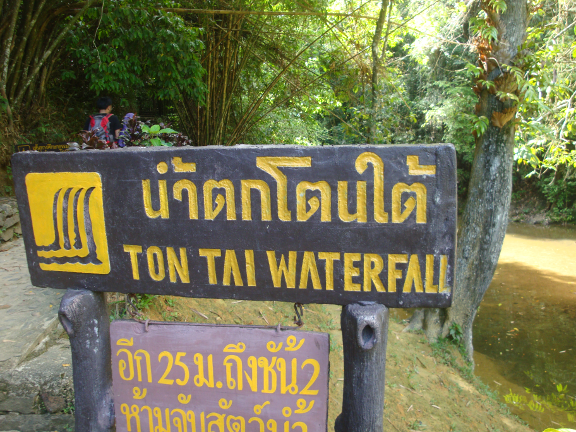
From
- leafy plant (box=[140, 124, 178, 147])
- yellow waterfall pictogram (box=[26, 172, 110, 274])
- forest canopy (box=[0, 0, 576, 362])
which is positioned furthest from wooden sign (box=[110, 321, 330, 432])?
forest canopy (box=[0, 0, 576, 362])

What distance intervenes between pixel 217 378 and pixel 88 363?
54 centimetres

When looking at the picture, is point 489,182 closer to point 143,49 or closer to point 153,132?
point 153,132

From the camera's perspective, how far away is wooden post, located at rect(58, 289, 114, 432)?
155cm

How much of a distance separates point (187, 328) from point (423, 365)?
4271mm

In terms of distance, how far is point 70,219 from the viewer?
1528 mm

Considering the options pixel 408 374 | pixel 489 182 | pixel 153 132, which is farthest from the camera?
pixel 489 182

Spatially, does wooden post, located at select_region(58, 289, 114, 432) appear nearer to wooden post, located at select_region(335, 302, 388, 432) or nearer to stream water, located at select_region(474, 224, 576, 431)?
wooden post, located at select_region(335, 302, 388, 432)

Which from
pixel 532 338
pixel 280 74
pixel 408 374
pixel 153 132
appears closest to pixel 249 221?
pixel 153 132

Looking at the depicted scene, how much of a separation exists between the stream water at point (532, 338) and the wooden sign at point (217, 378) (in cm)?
424

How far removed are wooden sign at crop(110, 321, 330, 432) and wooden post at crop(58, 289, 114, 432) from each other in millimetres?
68

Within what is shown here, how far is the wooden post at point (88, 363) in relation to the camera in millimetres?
1554

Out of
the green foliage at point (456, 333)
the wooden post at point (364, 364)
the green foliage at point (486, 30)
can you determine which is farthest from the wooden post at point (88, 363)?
the green foliage at point (456, 333)

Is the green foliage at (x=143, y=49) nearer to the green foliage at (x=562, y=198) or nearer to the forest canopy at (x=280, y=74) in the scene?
the forest canopy at (x=280, y=74)

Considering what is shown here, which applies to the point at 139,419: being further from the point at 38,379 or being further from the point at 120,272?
the point at 38,379
